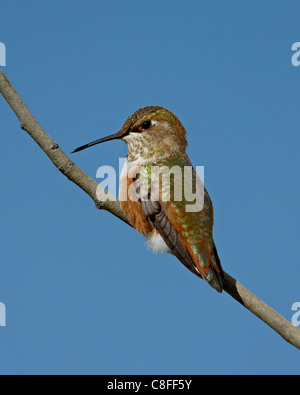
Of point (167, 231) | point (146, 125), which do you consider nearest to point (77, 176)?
point (167, 231)

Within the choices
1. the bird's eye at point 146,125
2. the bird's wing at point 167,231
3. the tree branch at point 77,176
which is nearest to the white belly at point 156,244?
the bird's wing at point 167,231

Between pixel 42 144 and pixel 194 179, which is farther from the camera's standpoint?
pixel 194 179

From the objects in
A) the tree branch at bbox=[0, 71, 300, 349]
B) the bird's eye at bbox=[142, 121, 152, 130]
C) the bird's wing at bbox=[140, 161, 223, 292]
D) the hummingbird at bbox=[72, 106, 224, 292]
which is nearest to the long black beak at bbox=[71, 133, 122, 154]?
the hummingbird at bbox=[72, 106, 224, 292]

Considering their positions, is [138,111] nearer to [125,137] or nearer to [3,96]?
[125,137]

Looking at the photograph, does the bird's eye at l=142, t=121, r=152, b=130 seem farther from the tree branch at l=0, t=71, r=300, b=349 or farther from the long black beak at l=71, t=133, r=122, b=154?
the tree branch at l=0, t=71, r=300, b=349

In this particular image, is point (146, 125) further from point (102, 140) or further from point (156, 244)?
point (156, 244)

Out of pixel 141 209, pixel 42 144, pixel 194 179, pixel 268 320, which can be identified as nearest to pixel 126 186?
pixel 141 209

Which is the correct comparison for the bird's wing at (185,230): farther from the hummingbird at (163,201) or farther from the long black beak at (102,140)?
the long black beak at (102,140)
